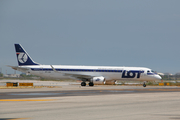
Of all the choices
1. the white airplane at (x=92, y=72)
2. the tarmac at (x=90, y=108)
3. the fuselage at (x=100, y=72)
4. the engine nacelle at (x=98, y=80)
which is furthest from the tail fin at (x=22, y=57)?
the tarmac at (x=90, y=108)

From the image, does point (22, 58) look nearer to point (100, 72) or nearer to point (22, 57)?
point (22, 57)

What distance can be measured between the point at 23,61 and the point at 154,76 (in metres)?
26.1

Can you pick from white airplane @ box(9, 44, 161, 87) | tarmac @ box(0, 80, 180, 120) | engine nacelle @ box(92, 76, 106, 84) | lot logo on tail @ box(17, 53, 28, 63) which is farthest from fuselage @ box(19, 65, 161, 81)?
tarmac @ box(0, 80, 180, 120)

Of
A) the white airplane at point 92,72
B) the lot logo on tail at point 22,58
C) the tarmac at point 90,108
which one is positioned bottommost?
the tarmac at point 90,108

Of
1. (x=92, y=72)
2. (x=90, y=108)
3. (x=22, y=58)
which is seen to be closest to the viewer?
(x=90, y=108)

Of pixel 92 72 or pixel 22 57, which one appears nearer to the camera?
pixel 92 72

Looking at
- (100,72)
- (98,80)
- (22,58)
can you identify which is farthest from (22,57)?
(98,80)

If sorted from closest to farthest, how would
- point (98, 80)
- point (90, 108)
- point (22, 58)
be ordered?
1. point (90, 108)
2. point (98, 80)
3. point (22, 58)

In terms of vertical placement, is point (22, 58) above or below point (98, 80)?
above

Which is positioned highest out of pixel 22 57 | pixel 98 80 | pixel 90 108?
pixel 22 57

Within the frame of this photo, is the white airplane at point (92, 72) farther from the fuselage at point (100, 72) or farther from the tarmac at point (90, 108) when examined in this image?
the tarmac at point (90, 108)

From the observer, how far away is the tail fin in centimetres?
5831

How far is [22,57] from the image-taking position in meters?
58.8

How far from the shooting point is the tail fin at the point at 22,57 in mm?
58312
